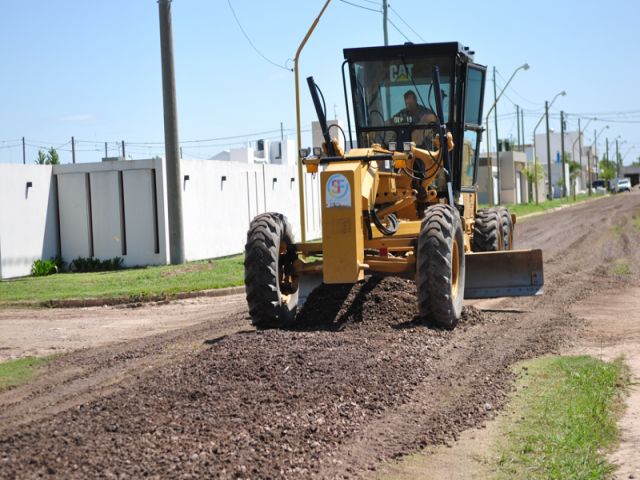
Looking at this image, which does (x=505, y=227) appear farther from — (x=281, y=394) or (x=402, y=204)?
(x=281, y=394)

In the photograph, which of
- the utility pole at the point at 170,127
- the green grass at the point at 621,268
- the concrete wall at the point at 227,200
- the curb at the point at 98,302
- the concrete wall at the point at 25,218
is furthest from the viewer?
the concrete wall at the point at 227,200

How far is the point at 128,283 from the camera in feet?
66.9

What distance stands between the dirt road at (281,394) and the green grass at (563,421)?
35 cm

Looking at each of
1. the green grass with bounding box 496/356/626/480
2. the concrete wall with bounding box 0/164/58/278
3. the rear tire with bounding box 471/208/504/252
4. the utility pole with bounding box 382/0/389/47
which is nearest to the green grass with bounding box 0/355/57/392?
the green grass with bounding box 496/356/626/480

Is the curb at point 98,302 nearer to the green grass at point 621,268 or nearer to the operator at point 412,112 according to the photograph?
the operator at point 412,112

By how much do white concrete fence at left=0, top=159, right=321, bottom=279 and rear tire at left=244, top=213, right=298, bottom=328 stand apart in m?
13.8

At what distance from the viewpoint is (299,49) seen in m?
22.8

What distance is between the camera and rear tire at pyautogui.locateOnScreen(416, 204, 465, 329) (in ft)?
35.2

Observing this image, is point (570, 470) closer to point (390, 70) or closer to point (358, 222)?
point (358, 222)

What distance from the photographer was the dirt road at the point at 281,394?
20.5ft

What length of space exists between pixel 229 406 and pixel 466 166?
8.15 metres

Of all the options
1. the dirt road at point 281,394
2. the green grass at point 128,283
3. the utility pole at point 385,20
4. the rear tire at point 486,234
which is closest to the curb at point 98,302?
the green grass at point 128,283

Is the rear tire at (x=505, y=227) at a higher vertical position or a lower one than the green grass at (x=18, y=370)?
higher

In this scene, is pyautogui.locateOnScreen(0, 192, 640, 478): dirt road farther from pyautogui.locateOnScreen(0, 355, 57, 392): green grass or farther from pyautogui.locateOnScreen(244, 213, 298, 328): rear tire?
pyautogui.locateOnScreen(244, 213, 298, 328): rear tire
